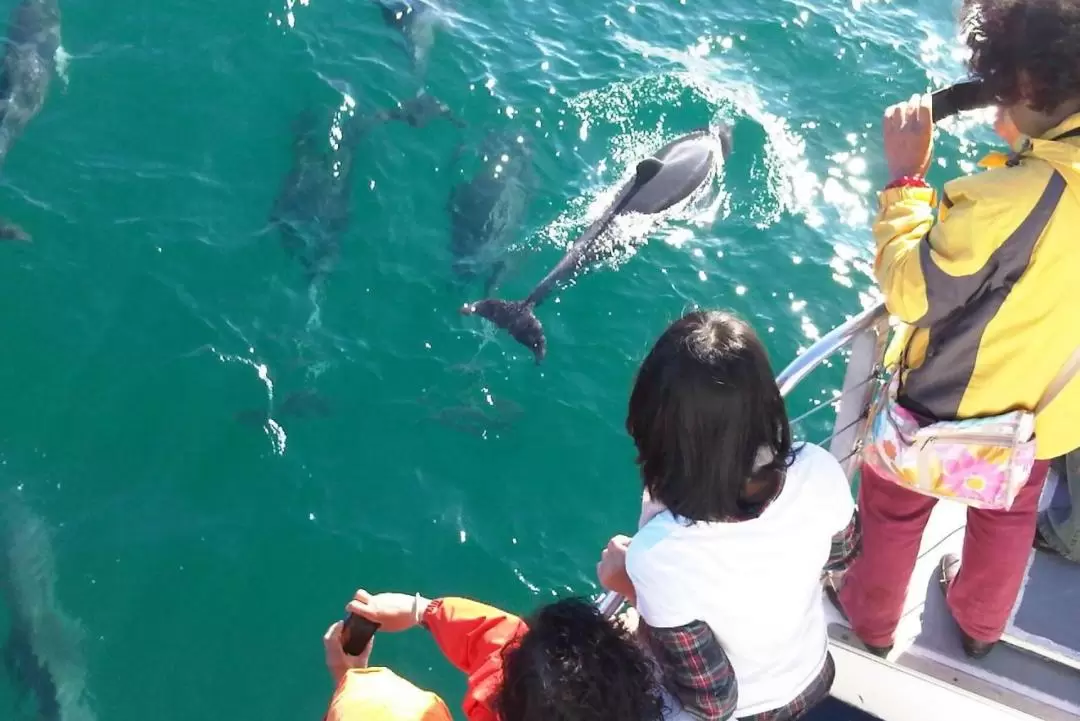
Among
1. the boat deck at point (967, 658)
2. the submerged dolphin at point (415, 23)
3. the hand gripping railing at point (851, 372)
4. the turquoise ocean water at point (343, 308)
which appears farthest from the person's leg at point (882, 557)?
the submerged dolphin at point (415, 23)

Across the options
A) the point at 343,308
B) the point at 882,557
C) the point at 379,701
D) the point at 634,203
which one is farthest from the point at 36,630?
the point at 634,203

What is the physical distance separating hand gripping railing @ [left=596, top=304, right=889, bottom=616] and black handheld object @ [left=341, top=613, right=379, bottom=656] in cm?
88

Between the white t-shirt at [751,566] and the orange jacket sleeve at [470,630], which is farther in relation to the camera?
the orange jacket sleeve at [470,630]

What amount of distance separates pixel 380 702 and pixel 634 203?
6.83m

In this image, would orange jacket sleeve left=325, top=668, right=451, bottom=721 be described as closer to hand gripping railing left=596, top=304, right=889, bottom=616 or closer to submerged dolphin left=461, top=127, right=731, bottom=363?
hand gripping railing left=596, top=304, right=889, bottom=616

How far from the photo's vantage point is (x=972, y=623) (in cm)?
390

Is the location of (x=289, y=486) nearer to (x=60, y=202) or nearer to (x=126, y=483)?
(x=126, y=483)

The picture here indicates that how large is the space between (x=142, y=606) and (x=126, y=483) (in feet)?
3.34

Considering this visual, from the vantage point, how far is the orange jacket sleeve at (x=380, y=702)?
2.91 m

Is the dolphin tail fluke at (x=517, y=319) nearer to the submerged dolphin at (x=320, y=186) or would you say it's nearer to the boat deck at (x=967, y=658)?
the submerged dolphin at (x=320, y=186)

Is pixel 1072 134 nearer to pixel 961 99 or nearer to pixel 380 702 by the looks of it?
pixel 961 99

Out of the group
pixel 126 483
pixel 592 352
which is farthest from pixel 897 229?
pixel 126 483

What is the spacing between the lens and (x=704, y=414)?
255cm

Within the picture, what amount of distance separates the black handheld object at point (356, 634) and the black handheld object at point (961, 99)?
2730mm
